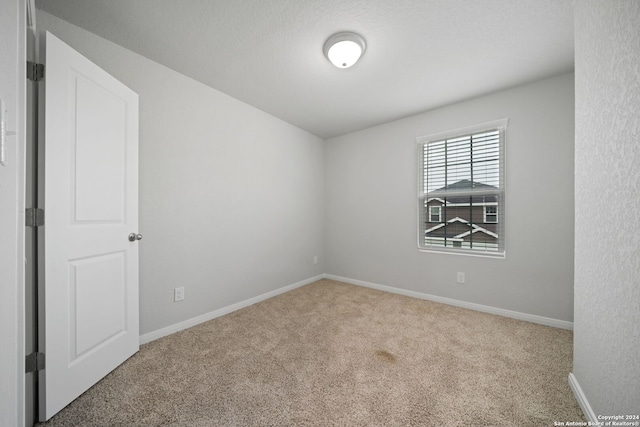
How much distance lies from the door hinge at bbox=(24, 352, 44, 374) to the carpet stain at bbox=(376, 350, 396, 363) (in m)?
2.02

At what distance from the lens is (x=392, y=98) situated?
270 centimetres

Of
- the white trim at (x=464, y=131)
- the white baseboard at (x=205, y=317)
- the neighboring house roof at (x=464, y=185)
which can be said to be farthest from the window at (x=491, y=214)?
the white baseboard at (x=205, y=317)

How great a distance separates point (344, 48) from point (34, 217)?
2.20 metres

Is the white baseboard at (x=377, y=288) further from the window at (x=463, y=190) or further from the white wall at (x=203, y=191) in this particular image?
the window at (x=463, y=190)

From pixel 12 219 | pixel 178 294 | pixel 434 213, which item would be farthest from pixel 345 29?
pixel 178 294

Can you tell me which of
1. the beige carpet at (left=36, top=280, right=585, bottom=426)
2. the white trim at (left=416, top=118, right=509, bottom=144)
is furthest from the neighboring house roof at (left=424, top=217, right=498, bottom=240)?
the white trim at (left=416, top=118, right=509, bottom=144)

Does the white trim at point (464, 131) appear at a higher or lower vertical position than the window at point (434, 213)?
higher

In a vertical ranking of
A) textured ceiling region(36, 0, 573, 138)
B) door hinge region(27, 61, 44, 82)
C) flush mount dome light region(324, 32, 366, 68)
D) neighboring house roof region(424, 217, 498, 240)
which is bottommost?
neighboring house roof region(424, 217, 498, 240)

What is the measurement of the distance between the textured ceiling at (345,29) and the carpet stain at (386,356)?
2393mm

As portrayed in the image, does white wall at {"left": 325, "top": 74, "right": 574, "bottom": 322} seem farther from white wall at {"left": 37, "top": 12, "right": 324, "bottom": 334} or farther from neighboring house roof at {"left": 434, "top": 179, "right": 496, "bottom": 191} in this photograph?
white wall at {"left": 37, "top": 12, "right": 324, "bottom": 334}

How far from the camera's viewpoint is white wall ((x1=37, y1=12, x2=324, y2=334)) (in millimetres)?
1999

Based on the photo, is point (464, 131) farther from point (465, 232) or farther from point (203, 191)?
point (203, 191)

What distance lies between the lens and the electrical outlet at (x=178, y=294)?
217 centimetres

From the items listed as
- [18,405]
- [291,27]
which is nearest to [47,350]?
[18,405]
